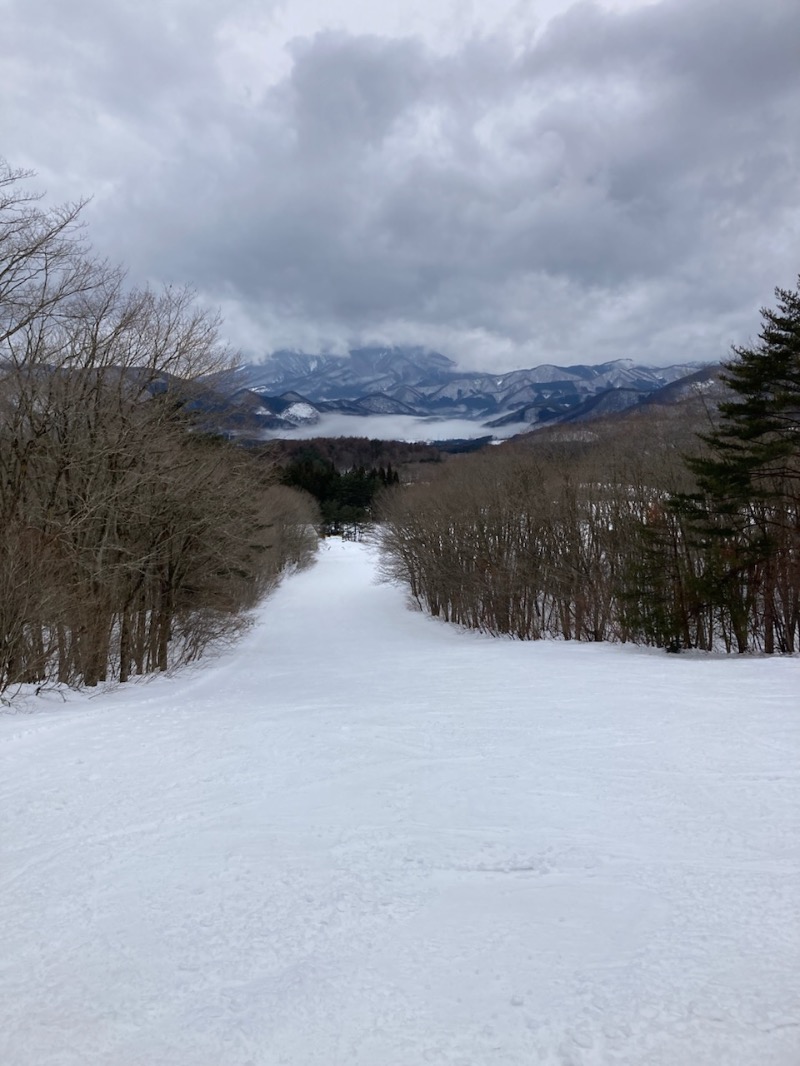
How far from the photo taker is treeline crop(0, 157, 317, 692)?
1323 centimetres

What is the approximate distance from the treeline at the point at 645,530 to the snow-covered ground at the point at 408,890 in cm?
1683

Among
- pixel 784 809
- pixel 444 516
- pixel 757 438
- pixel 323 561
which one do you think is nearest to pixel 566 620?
pixel 444 516

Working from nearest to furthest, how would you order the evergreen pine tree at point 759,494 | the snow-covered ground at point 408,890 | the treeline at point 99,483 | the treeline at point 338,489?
the snow-covered ground at point 408,890, the treeline at point 99,483, the evergreen pine tree at point 759,494, the treeline at point 338,489

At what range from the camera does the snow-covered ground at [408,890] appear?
3.15 meters

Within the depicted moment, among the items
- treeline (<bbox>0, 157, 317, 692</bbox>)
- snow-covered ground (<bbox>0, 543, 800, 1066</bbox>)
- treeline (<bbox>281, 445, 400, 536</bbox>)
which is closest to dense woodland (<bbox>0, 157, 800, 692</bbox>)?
treeline (<bbox>0, 157, 317, 692</bbox>)

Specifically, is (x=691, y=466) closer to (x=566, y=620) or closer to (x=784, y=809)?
(x=566, y=620)

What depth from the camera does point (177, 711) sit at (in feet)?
38.3

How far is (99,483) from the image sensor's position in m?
16.6

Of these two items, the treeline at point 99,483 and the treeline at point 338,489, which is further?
the treeline at point 338,489

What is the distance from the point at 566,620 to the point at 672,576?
6.97m

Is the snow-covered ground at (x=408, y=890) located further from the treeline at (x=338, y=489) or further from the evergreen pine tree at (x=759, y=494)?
the treeline at (x=338, y=489)

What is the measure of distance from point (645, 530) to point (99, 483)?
2300cm

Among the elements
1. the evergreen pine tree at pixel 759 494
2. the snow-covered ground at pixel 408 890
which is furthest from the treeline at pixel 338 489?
the snow-covered ground at pixel 408 890

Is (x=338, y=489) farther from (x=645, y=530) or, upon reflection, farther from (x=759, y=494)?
(x=759, y=494)
